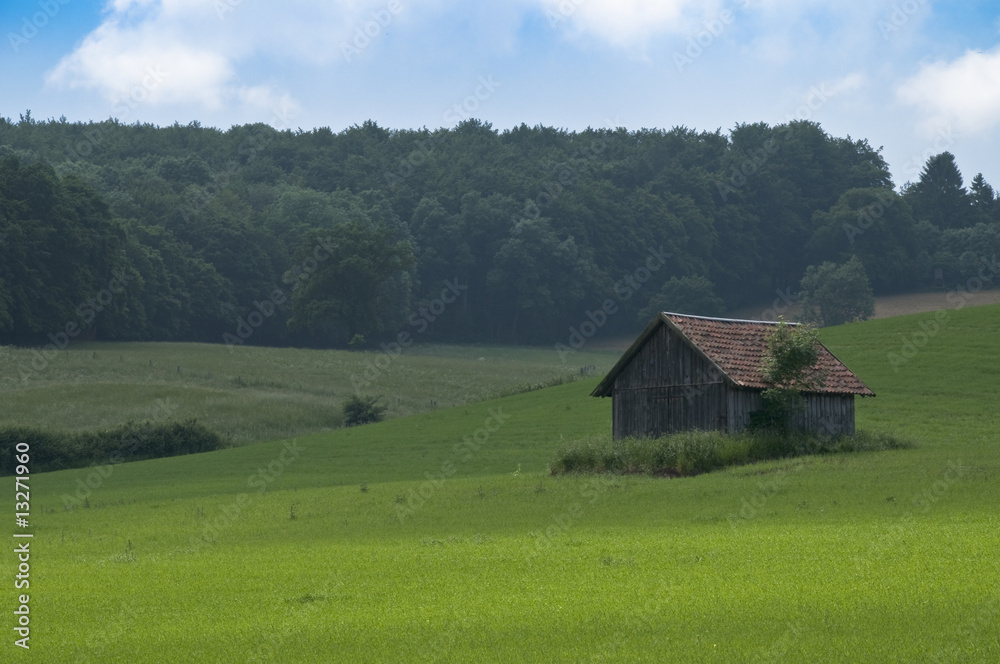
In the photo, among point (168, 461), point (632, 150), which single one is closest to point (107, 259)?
point (168, 461)

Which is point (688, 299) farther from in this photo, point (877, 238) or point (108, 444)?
point (108, 444)

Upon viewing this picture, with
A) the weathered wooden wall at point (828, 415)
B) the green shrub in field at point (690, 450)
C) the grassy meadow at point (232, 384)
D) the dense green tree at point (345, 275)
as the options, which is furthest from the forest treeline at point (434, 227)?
the weathered wooden wall at point (828, 415)

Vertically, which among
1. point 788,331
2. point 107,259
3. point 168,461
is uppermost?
point 107,259

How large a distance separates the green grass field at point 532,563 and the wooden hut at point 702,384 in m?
3.44

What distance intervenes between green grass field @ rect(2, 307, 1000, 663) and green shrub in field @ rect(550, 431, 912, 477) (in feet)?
5.12

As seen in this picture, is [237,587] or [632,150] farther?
[632,150]

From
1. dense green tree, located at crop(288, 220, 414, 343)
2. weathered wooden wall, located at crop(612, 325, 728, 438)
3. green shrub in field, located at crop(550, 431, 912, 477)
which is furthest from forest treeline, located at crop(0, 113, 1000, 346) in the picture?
green shrub in field, located at crop(550, 431, 912, 477)

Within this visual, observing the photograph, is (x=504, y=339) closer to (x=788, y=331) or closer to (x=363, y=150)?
(x=363, y=150)

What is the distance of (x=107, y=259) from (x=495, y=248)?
5434 cm

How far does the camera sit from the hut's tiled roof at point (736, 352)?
132ft

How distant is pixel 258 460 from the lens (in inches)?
1988

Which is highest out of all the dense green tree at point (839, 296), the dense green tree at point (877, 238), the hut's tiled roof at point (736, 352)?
the dense green tree at point (877, 238)

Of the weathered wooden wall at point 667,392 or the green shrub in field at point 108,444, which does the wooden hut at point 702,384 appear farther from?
the green shrub in field at point 108,444

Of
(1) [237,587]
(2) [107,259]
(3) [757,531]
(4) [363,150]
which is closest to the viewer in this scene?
(1) [237,587]
